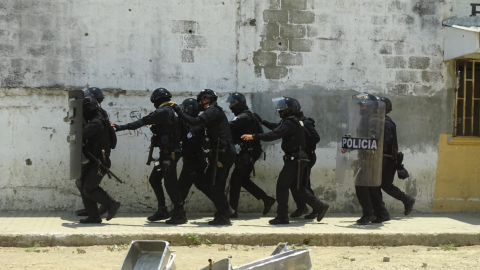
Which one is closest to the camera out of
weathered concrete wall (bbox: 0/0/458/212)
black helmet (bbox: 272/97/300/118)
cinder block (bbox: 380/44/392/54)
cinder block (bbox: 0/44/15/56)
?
black helmet (bbox: 272/97/300/118)

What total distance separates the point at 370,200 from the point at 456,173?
→ 2.29 metres

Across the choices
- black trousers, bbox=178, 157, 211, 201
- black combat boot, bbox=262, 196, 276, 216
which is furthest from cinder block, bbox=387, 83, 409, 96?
black trousers, bbox=178, 157, 211, 201

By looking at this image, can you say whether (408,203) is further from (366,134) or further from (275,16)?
(275,16)

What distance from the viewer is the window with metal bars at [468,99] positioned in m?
10.6

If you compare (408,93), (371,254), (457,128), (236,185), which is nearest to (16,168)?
(236,185)

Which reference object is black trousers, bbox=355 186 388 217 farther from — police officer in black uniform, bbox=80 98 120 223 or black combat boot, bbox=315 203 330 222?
police officer in black uniform, bbox=80 98 120 223

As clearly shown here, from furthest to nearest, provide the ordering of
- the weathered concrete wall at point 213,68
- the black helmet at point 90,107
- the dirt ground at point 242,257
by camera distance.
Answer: the weathered concrete wall at point 213,68
the black helmet at point 90,107
the dirt ground at point 242,257

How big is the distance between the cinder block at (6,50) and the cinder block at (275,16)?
12.2 feet

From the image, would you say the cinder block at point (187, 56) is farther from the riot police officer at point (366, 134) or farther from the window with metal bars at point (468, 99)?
the window with metal bars at point (468, 99)

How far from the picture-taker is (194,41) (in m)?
9.89

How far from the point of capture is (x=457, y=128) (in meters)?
10.7

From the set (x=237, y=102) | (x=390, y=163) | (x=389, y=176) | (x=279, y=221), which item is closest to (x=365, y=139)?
(x=390, y=163)

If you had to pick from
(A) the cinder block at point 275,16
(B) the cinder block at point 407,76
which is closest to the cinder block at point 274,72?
(A) the cinder block at point 275,16

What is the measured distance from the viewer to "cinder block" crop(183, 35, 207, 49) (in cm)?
986
